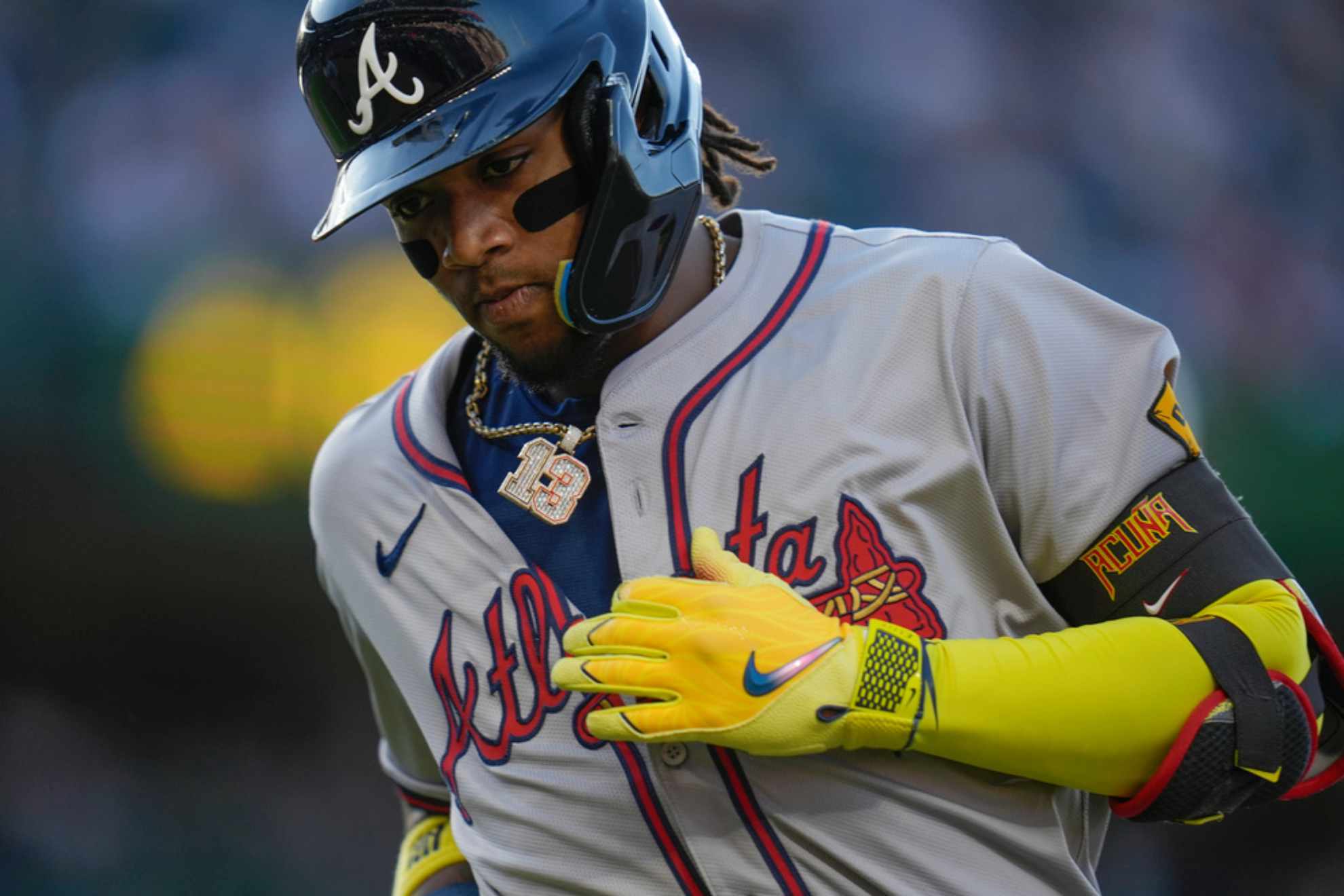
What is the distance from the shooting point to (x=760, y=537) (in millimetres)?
1486

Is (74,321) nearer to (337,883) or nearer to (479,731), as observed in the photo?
(337,883)

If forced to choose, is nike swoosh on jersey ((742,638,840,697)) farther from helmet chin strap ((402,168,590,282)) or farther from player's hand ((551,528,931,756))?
helmet chin strap ((402,168,590,282))

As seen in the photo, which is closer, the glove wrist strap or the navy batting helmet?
the glove wrist strap

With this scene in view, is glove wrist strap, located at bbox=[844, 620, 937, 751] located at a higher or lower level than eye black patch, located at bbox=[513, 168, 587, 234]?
lower

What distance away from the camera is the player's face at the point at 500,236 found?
1491 mm

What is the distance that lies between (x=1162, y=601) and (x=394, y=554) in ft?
2.94

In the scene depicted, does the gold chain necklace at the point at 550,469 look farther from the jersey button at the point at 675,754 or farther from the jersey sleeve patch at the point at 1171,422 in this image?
the jersey sleeve patch at the point at 1171,422

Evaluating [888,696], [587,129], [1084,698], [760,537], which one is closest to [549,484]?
[760,537]

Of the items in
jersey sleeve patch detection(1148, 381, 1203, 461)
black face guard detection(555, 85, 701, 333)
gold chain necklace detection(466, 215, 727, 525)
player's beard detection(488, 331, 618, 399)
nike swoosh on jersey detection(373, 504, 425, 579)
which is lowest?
jersey sleeve patch detection(1148, 381, 1203, 461)

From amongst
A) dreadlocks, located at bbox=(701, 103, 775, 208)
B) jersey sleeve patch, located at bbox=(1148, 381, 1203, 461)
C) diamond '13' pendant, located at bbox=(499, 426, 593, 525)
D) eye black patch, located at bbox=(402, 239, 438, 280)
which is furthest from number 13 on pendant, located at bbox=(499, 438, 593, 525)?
Result: jersey sleeve patch, located at bbox=(1148, 381, 1203, 461)

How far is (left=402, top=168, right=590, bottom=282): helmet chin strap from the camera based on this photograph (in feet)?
4.92

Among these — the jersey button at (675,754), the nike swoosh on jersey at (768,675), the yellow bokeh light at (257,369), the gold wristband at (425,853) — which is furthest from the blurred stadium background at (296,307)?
the nike swoosh on jersey at (768,675)

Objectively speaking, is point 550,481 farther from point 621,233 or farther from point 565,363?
point 621,233

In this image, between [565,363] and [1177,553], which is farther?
[565,363]
